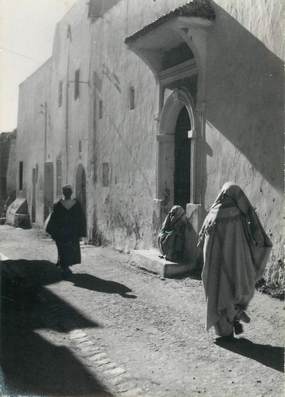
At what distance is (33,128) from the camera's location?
2259 centimetres

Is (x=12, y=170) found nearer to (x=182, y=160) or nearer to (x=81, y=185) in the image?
(x=81, y=185)

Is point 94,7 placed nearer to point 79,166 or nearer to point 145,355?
point 79,166

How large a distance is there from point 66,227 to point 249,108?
363 centimetres

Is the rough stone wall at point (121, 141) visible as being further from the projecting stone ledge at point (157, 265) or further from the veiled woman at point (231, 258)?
the veiled woman at point (231, 258)

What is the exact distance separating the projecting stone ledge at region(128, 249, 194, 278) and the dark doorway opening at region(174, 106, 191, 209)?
1.19m

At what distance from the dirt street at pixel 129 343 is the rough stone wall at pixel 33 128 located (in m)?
13.0

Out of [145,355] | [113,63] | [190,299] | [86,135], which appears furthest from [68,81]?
[145,355]

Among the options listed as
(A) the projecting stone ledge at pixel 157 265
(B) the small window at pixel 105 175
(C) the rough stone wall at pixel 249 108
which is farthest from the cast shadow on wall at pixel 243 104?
(B) the small window at pixel 105 175

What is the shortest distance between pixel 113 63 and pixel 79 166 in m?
4.14

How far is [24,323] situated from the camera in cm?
588

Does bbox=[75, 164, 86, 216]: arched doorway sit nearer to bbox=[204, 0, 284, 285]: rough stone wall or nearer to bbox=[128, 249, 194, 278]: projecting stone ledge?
bbox=[128, 249, 194, 278]: projecting stone ledge

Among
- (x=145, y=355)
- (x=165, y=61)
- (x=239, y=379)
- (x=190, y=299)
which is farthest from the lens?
(x=165, y=61)

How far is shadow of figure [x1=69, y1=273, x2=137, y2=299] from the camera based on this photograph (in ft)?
24.9

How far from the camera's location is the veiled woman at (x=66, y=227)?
8.88 meters
